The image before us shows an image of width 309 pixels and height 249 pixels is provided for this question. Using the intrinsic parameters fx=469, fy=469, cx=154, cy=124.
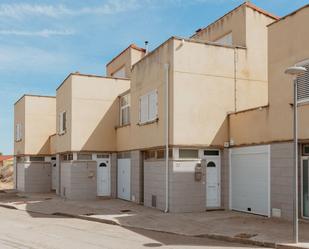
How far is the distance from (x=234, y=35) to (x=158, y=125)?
5966 mm

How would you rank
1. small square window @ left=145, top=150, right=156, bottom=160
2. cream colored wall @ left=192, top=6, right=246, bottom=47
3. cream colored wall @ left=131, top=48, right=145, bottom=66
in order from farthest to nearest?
cream colored wall @ left=131, top=48, right=145, bottom=66
cream colored wall @ left=192, top=6, right=246, bottom=47
small square window @ left=145, top=150, right=156, bottom=160

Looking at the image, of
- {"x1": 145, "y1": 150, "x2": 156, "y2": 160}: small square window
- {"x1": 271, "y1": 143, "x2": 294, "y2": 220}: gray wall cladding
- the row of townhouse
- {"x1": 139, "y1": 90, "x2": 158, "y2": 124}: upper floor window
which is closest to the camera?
{"x1": 271, "y1": 143, "x2": 294, "y2": 220}: gray wall cladding

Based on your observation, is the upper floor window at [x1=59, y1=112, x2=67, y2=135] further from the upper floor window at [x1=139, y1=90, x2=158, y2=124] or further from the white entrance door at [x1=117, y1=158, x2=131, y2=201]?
the upper floor window at [x1=139, y1=90, x2=158, y2=124]

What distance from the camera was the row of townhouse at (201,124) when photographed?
1550cm

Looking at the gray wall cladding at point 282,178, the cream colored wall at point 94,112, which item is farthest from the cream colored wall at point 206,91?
the cream colored wall at point 94,112

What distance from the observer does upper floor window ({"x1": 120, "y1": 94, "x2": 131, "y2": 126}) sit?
82.1ft

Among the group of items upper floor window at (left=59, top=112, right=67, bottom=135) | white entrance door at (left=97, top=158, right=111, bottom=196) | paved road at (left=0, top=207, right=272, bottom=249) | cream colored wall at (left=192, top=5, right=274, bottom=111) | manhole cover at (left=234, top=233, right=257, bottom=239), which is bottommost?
paved road at (left=0, top=207, right=272, bottom=249)

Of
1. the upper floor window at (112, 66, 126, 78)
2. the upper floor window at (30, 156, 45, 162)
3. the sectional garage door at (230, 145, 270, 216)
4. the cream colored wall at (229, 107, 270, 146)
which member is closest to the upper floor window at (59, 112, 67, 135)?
the upper floor window at (112, 66, 126, 78)

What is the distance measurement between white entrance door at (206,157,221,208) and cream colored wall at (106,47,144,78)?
13324 mm

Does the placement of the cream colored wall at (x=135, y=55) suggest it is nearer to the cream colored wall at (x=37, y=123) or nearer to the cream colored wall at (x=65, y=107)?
the cream colored wall at (x=65, y=107)

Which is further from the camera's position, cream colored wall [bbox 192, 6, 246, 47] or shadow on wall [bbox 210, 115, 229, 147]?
cream colored wall [bbox 192, 6, 246, 47]

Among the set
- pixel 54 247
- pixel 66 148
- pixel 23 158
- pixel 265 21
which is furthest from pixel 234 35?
pixel 23 158

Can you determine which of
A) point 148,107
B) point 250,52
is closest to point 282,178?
point 250,52

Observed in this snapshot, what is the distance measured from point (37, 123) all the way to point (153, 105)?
54.1 feet
